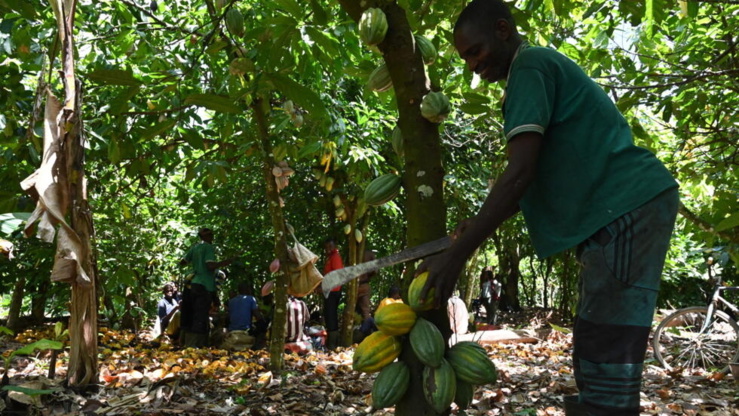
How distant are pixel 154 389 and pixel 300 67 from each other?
2.01 m

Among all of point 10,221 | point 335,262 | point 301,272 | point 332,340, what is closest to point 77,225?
point 10,221

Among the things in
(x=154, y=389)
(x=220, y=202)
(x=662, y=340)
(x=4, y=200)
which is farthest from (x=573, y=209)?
(x=220, y=202)

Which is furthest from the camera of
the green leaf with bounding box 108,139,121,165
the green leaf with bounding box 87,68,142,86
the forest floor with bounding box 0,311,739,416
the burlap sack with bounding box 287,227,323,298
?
the burlap sack with bounding box 287,227,323,298

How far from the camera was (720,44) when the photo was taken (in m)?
4.33

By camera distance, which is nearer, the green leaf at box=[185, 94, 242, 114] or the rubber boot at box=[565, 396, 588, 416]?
the rubber boot at box=[565, 396, 588, 416]

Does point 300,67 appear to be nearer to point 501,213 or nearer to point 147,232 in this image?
point 501,213

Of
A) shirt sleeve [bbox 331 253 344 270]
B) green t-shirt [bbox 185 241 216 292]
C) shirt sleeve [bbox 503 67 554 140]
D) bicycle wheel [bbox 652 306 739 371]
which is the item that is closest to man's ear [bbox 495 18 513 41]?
shirt sleeve [bbox 503 67 554 140]

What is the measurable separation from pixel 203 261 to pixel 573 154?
19.8 feet

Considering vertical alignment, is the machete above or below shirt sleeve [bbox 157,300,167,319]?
above

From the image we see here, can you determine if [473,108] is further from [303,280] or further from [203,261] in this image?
[203,261]

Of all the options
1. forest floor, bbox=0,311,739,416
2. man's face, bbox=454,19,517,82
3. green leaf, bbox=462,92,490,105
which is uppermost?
green leaf, bbox=462,92,490,105

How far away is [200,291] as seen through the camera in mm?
6836

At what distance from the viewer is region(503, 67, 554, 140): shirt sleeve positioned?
1332 millimetres

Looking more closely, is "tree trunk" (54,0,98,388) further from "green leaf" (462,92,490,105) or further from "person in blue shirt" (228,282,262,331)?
"person in blue shirt" (228,282,262,331)
